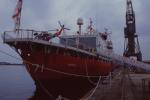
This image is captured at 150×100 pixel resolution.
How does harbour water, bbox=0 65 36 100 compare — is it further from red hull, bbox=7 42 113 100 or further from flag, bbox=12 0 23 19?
flag, bbox=12 0 23 19

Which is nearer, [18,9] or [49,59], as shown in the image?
[18,9]

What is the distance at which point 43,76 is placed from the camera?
24344mm

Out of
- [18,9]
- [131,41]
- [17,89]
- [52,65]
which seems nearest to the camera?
[18,9]

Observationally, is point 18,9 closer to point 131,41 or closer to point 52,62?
point 52,62

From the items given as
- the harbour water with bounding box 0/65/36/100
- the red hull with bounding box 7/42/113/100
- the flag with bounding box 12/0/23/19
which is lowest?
the harbour water with bounding box 0/65/36/100

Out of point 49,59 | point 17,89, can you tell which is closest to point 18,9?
point 49,59

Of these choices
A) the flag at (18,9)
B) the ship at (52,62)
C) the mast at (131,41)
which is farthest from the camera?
the mast at (131,41)

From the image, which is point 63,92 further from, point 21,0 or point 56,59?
point 21,0

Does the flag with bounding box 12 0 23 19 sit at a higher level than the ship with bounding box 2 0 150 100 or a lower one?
higher

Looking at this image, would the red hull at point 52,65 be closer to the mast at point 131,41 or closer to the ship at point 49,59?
the ship at point 49,59

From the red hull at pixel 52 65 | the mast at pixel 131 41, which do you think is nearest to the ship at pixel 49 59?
the red hull at pixel 52 65

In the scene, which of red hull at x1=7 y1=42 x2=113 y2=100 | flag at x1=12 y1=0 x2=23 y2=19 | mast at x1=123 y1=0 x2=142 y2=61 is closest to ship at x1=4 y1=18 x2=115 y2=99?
red hull at x1=7 y1=42 x2=113 y2=100

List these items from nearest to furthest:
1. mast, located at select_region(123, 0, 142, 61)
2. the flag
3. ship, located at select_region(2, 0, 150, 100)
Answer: the flag < ship, located at select_region(2, 0, 150, 100) < mast, located at select_region(123, 0, 142, 61)

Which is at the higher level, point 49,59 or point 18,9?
point 18,9
